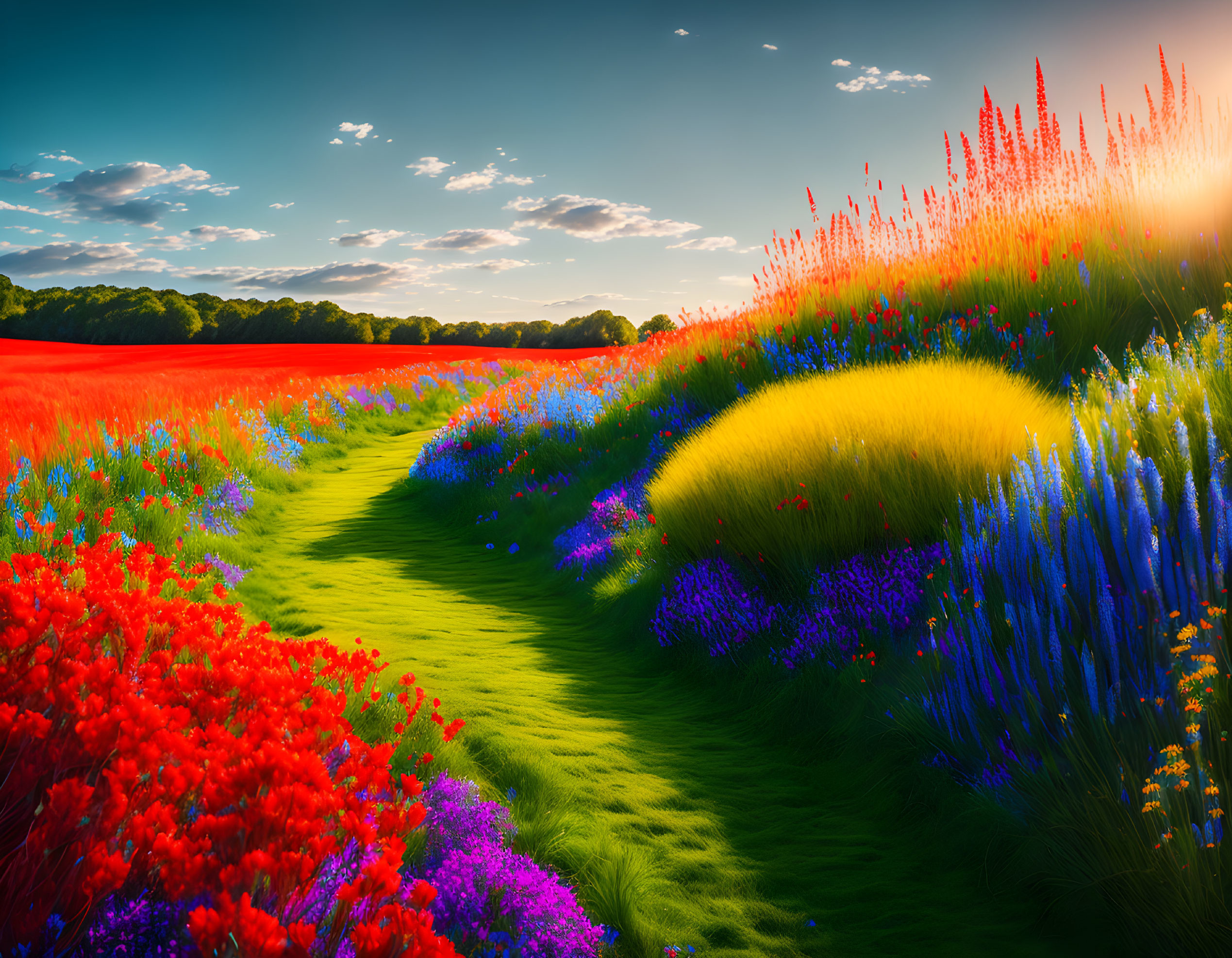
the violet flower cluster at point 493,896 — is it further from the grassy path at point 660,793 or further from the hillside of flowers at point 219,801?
the grassy path at point 660,793

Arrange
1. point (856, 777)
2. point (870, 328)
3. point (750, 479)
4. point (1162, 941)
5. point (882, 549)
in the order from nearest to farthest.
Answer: point (1162, 941)
point (856, 777)
point (882, 549)
point (750, 479)
point (870, 328)

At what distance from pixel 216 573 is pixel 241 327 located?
6505cm

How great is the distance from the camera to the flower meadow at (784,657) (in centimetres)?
177

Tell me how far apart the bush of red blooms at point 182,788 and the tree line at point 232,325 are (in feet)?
170

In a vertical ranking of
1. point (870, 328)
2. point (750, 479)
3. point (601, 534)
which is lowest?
point (601, 534)

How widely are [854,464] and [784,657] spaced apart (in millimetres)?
1350

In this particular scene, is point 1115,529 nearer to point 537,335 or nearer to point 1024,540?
point 1024,540

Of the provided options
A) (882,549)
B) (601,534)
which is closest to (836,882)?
Result: (882,549)

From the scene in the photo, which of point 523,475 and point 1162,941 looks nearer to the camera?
point 1162,941

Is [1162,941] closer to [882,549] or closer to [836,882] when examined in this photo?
[836,882]

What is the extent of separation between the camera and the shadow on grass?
2.56 m

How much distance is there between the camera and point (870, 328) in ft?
27.7

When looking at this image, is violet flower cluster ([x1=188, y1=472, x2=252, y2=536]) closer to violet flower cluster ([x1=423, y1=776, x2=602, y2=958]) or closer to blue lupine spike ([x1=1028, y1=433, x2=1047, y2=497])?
violet flower cluster ([x1=423, y1=776, x2=602, y2=958])

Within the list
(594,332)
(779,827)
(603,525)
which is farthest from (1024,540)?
(594,332)
